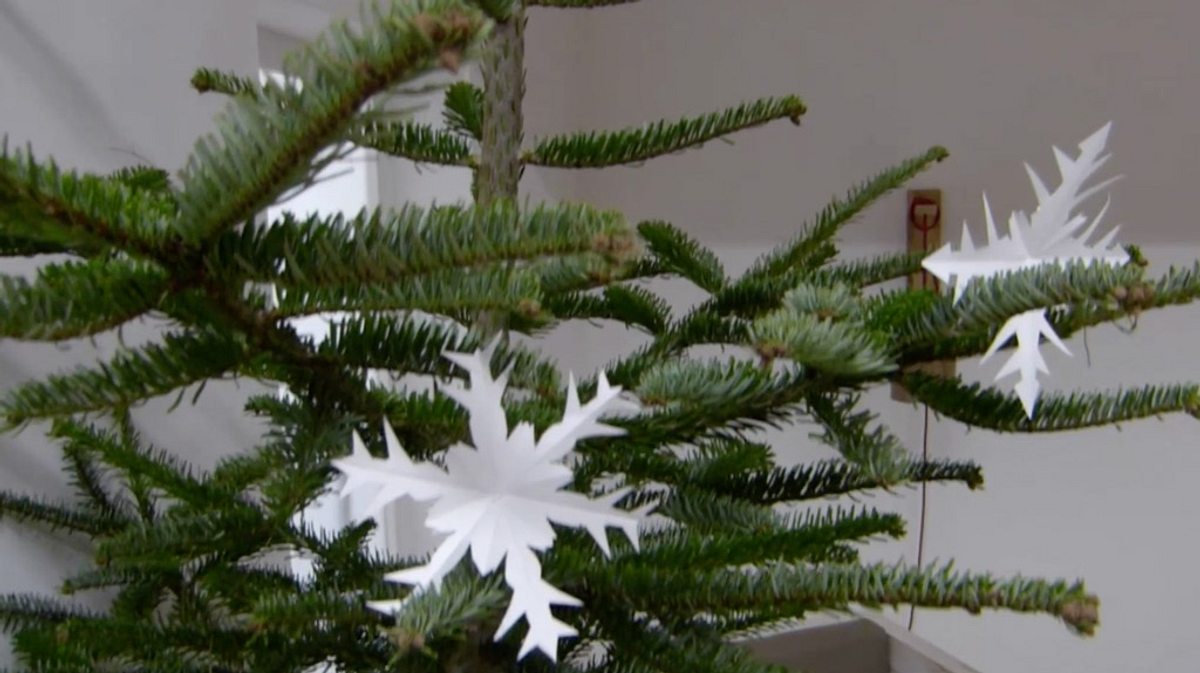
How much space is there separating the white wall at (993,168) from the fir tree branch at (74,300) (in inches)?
44.1

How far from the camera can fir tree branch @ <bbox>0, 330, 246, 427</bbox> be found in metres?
0.22

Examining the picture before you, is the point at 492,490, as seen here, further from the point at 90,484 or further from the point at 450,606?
the point at 90,484

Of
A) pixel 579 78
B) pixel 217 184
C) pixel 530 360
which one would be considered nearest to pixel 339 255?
pixel 217 184

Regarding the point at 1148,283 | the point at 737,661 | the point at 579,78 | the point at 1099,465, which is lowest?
the point at 737,661

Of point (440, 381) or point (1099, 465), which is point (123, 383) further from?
point (1099, 465)

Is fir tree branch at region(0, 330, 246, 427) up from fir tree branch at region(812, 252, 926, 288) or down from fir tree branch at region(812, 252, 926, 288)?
down

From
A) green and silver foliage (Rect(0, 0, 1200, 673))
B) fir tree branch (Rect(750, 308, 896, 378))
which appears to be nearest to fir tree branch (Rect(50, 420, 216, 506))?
green and silver foliage (Rect(0, 0, 1200, 673))

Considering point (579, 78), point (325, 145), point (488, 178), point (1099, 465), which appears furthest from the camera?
point (579, 78)

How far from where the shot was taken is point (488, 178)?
420 millimetres

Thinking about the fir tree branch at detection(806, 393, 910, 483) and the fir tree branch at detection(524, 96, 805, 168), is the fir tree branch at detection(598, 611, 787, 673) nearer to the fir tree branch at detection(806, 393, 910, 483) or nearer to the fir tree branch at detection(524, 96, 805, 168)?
the fir tree branch at detection(806, 393, 910, 483)

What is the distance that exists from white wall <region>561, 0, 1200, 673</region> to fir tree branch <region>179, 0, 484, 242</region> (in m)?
1.14

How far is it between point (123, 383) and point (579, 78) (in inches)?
47.9

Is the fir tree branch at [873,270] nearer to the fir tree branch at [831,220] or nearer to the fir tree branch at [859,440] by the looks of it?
the fir tree branch at [831,220]

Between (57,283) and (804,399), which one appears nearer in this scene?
(57,283)
